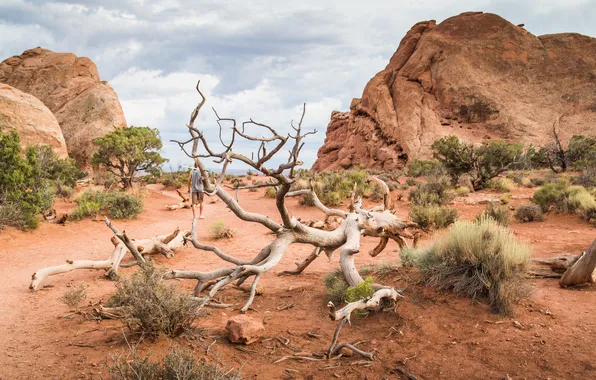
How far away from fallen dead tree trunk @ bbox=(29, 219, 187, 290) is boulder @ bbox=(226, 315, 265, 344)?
8.88ft

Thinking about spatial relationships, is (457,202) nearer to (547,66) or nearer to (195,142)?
(195,142)

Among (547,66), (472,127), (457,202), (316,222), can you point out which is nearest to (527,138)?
(472,127)

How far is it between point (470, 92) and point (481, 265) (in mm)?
41472

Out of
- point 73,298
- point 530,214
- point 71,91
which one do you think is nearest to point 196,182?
point 73,298

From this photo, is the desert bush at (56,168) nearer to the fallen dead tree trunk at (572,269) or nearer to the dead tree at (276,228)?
the dead tree at (276,228)

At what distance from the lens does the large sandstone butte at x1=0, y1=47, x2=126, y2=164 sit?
30.1 metres

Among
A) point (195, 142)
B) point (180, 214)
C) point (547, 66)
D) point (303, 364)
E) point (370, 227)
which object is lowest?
point (180, 214)

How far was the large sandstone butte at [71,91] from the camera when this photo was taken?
30.1 metres

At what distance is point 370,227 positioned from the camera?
6.38 m

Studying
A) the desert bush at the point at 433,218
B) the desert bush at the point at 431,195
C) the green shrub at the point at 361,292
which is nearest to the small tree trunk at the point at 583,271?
the green shrub at the point at 361,292

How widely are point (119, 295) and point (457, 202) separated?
1373cm

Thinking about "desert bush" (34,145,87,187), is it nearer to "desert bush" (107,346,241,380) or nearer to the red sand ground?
the red sand ground

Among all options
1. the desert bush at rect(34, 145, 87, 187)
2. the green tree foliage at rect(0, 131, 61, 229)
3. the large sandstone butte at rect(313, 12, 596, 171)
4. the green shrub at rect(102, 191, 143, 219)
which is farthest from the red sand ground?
the large sandstone butte at rect(313, 12, 596, 171)

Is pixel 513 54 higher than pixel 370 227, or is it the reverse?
pixel 513 54
